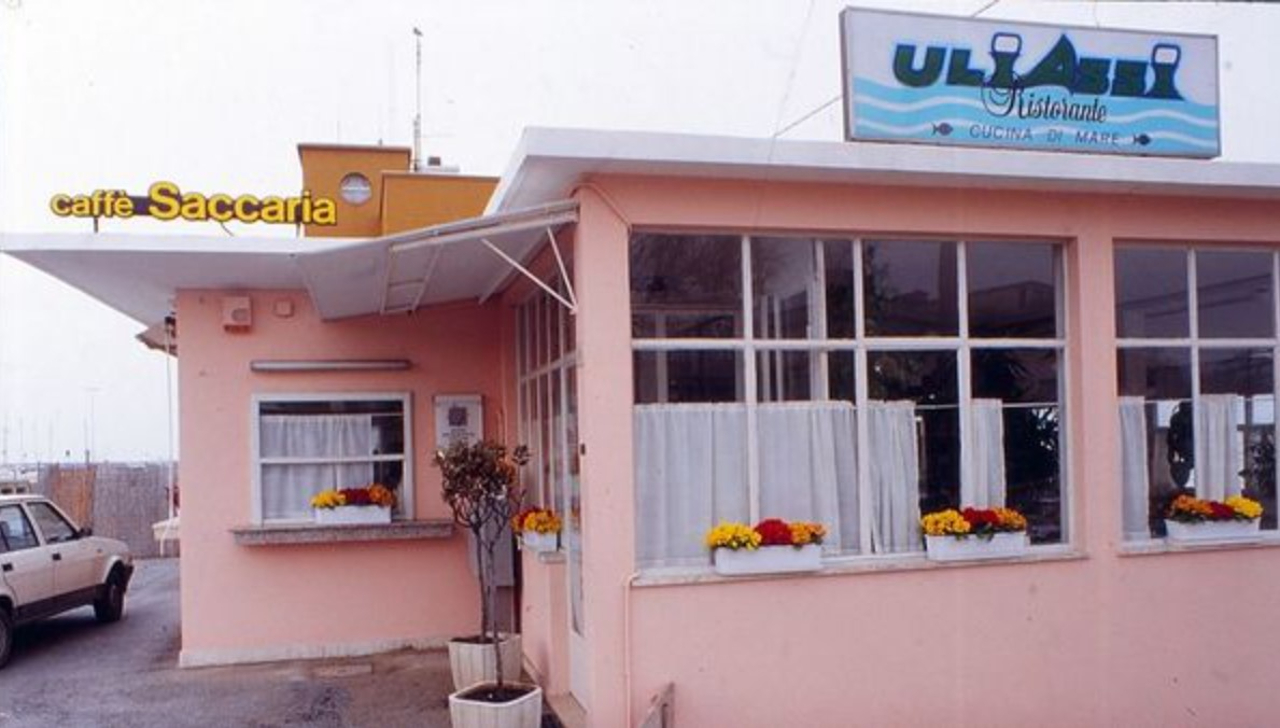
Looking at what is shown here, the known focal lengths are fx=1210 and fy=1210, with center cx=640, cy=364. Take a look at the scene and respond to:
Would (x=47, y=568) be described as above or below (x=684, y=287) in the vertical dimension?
below

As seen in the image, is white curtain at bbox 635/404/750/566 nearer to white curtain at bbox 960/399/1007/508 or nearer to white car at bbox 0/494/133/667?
white curtain at bbox 960/399/1007/508

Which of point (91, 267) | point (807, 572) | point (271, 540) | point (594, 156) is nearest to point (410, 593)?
point (271, 540)

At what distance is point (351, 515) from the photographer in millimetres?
10508

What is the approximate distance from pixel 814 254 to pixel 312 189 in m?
7.65

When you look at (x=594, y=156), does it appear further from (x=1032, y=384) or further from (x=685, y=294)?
(x=1032, y=384)

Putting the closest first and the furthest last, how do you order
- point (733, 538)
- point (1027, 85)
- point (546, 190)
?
point (733, 538) → point (546, 190) → point (1027, 85)

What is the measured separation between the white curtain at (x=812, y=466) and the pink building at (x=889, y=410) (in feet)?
0.06

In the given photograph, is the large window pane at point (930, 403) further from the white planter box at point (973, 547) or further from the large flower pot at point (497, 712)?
the large flower pot at point (497, 712)

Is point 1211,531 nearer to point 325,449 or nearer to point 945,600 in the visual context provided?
point 945,600

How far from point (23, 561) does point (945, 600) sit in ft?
28.3

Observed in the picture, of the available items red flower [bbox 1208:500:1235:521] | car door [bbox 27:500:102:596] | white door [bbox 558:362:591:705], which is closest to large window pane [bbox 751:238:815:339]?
white door [bbox 558:362:591:705]

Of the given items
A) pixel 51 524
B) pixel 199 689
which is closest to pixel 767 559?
pixel 199 689

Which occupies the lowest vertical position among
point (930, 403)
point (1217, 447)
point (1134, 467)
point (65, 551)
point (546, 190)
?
point (65, 551)

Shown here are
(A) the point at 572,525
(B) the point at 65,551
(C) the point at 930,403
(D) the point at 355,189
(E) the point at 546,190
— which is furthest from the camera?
(D) the point at 355,189
